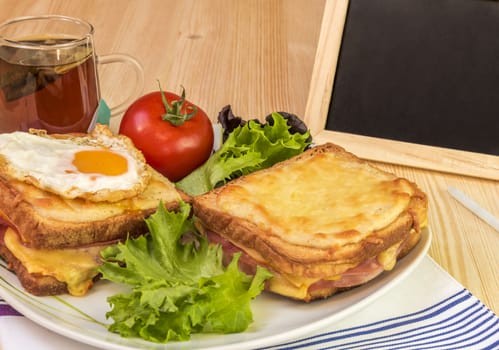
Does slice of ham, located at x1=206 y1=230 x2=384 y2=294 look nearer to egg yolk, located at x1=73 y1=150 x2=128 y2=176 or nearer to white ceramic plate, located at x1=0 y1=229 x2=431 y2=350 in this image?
white ceramic plate, located at x1=0 y1=229 x2=431 y2=350

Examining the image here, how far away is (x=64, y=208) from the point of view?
2176 mm

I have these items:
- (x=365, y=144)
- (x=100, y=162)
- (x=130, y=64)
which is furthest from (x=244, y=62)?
(x=100, y=162)

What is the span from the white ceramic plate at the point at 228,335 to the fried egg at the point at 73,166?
28 cm

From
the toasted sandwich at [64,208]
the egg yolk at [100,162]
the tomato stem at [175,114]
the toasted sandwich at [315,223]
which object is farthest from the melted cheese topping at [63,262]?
the tomato stem at [175,114]

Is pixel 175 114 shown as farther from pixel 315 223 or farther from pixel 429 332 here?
pixel 429 332

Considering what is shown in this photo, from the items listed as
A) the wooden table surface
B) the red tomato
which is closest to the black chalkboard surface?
the wooden table surface

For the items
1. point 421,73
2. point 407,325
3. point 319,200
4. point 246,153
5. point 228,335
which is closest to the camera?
point 228,335

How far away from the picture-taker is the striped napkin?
1985mm

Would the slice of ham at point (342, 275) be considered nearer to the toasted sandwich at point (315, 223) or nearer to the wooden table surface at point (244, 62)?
the toasted sandwich at point (315, 223)

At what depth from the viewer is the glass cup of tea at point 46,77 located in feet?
8.76

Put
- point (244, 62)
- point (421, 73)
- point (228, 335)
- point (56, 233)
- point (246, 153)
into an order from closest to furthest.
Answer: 1. point (228, 335)
2. point (56, 233)
3. point (246, 153)
4. point (421, 73)
5. point (244, 62)

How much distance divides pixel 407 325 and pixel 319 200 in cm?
47

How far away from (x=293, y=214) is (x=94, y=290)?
639mm

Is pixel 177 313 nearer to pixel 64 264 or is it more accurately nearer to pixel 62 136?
pixel 64 264
